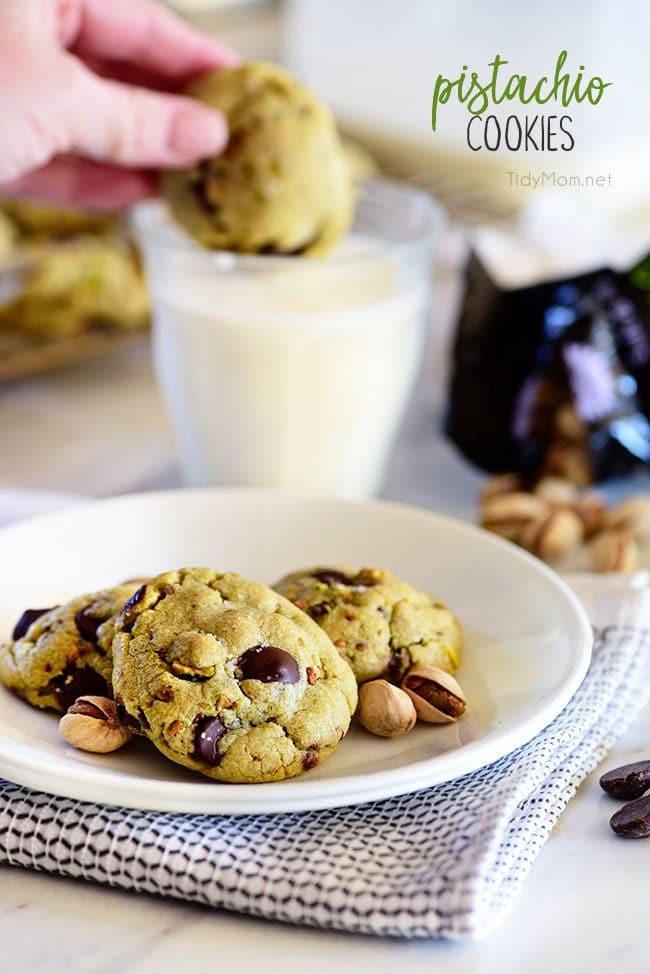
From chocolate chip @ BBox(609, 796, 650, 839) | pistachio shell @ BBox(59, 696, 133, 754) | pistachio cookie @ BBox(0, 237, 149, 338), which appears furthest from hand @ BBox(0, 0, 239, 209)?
chocolate chip @ BBox(609, 796, 650, 839)

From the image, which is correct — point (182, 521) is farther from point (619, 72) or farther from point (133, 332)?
point (619, 72)

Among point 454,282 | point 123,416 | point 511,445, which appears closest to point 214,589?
point 511,445

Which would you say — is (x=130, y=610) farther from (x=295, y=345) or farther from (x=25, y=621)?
(x=295, y=345)

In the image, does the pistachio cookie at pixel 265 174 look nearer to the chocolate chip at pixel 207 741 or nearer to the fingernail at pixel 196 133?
the fingernail at pixel 196 133

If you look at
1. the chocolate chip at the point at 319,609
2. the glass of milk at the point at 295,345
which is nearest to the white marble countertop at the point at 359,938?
the chocolate chip at the point at 319,609

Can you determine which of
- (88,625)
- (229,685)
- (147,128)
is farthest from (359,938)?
(147,128)

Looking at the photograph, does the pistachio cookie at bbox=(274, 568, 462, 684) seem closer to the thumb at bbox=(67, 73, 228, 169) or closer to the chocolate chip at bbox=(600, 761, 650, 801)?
the chocolate chip at bbox=(600, 761, 650, 801)
